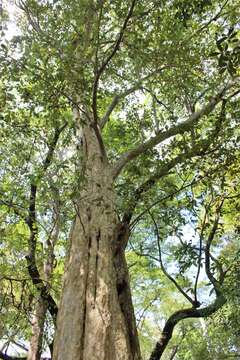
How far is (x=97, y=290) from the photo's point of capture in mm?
2771

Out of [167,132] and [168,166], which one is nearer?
[168,166]

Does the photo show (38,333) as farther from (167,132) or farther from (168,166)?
(167,132)

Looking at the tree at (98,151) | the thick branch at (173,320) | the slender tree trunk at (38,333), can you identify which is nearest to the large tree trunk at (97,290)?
the tree at (98,151)

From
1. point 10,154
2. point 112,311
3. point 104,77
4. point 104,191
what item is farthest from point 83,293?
point 104,77

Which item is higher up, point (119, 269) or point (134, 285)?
point (134, 285)

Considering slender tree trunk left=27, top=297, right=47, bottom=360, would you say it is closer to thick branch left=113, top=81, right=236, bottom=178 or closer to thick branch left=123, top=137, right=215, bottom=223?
thick branch left=123, top=137, right=215, bottom=223

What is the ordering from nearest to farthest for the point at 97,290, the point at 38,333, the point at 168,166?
the point at 97,290 < the point at 168,166 < the point at 38,333

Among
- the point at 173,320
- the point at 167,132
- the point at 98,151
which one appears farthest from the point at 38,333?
the point at 167,132

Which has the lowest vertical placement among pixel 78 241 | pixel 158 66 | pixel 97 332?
pixel 97 332

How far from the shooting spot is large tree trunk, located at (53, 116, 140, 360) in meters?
2.43

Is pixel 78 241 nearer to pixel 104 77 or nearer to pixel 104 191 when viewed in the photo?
pixel 104 191

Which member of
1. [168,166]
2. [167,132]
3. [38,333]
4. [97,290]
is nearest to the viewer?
[97,290]

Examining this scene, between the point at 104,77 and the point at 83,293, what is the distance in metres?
4.44

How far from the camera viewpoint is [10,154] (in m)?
5.62
